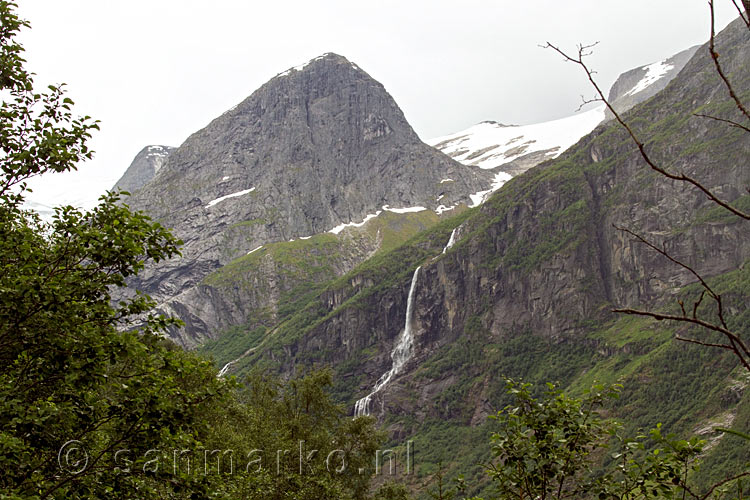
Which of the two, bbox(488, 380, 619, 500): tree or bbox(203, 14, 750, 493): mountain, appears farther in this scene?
bbox(203, 14, 750, 493): mountain

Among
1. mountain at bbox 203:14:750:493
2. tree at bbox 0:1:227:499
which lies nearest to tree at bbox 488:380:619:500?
tree at bbox 0:1:227:499

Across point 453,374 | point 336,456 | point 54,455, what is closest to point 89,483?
point 54,455

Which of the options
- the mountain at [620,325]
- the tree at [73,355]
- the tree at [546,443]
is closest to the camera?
the tree at [546,443]

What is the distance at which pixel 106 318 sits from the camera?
1092 cm

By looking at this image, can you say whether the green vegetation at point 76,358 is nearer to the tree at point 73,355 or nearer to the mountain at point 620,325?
the tree at point 73,355

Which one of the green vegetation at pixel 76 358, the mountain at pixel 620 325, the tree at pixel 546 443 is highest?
the green vegetation at pixel 76 358

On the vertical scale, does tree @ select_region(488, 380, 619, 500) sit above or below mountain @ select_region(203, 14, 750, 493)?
above

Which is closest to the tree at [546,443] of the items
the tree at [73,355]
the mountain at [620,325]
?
the tree at [73,355]

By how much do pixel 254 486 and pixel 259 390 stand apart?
15.7 metres

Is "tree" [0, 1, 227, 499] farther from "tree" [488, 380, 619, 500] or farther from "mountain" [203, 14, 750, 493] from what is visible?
"mountain" [203, 14, 750, 493]

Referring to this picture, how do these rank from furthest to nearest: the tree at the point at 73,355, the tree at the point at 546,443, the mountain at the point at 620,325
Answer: the mountain at the point at 620,325 → the tree at the point at 73,355 → the tree at the point at 546,443


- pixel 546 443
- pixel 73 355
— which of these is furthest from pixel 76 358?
pixel 546 443

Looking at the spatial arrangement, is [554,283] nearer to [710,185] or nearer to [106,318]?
[710,185]

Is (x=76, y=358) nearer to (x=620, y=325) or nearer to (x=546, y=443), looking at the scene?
(x=546, y=443)
